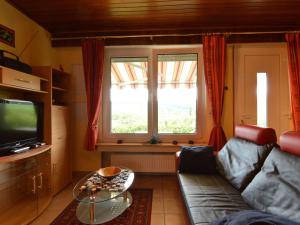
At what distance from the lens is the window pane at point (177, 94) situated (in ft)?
11.5

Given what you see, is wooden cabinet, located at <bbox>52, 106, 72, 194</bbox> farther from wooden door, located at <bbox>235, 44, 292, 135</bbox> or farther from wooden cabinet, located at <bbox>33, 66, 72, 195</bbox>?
wooden door, located at <bbox>235, 44, 292, 135</bbox>

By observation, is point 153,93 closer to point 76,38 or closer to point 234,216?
point 76,38

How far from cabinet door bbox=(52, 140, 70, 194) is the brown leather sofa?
1710 mm

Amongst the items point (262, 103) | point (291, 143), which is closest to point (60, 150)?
point (291, 143)

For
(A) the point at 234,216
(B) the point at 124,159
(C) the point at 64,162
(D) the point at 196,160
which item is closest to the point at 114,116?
(B) the point at 124,159

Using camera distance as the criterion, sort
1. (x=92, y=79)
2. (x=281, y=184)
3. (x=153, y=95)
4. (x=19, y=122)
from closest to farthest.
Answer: (x=281, y=184) < (x=19, y=122) < (x=92, y=79) < (x=153, y=95)

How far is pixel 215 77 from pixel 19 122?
2716 mm

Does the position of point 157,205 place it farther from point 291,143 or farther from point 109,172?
point 291,143

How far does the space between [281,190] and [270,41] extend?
8.90 feet

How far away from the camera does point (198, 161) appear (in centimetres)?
250

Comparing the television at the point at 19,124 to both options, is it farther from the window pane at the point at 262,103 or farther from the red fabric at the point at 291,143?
the window pane at the point at 262,103

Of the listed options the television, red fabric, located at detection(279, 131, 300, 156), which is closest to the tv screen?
the television

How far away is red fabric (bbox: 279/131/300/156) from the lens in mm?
1588

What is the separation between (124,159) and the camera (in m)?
3.47
